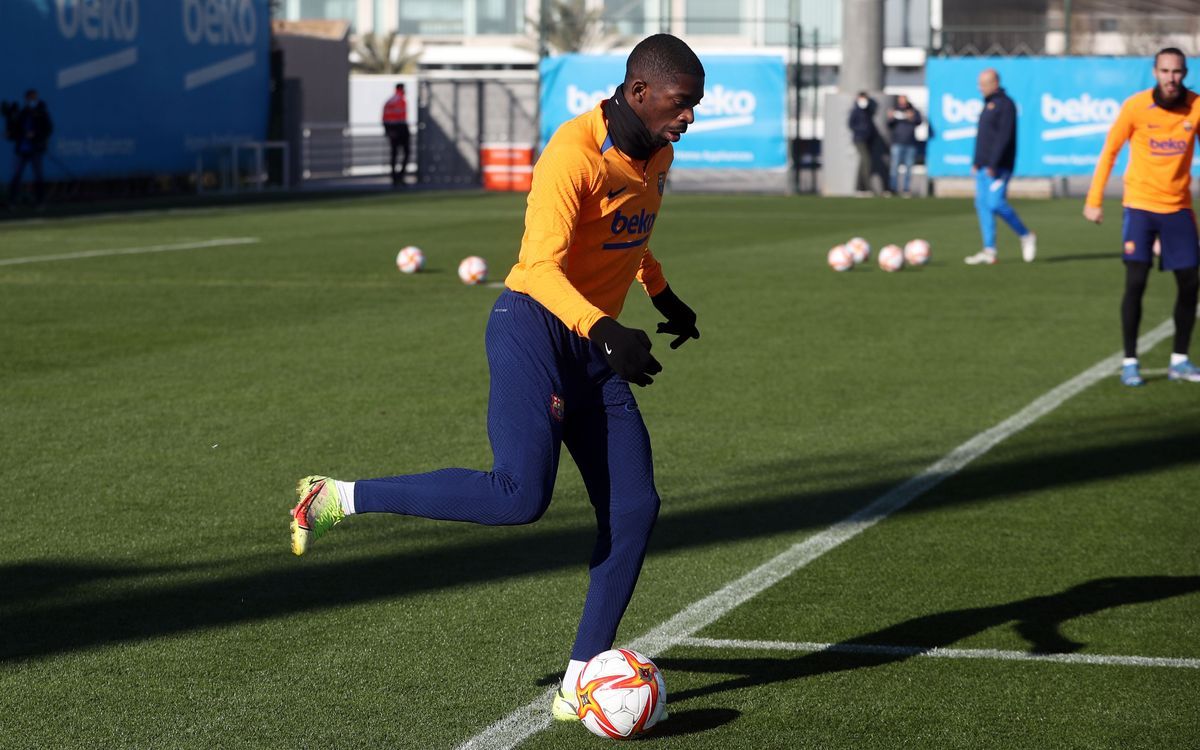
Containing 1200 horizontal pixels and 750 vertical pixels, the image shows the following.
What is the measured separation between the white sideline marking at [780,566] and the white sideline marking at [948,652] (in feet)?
0.63

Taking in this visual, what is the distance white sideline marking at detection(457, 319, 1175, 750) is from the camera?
16.4 feet

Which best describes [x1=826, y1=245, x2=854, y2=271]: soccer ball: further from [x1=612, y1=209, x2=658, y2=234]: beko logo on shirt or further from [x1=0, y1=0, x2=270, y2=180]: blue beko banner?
[x1=0, y1=0, x2=270, y2=180]: blue beko banner

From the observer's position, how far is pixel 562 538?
24.5ft

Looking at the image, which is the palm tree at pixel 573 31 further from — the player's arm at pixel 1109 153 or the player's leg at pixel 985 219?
the player's arm at pixel 1109 153

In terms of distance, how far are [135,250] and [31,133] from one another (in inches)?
376

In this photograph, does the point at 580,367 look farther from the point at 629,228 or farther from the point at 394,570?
the point at 394,570

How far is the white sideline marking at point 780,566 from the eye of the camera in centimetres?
499

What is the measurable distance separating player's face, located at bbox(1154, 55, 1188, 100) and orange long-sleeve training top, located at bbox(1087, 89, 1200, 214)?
0.11 m

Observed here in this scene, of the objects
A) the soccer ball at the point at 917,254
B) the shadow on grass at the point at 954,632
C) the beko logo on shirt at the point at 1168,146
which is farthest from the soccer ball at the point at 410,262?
the shadow on grass at the point at 954,632

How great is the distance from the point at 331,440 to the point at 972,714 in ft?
16.6

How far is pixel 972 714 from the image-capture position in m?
5.18

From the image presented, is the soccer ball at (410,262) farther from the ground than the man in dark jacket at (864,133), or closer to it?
closer to it

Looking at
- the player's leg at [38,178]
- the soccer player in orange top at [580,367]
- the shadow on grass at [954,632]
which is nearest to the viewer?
the soccer player in orange top at [580,367]

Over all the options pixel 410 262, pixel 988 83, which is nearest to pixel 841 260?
pixel 988 83
